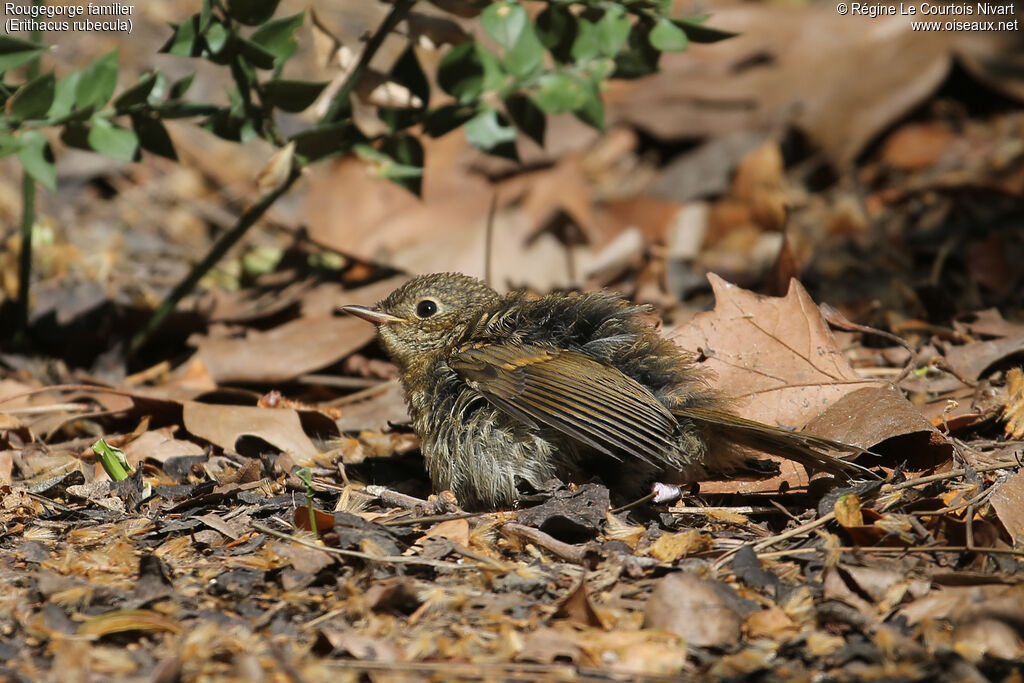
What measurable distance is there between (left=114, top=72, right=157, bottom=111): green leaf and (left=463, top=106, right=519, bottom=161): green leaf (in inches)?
62.7

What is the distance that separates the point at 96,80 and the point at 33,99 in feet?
1.01

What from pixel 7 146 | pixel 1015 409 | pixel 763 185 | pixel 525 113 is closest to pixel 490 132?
pixel 525 113

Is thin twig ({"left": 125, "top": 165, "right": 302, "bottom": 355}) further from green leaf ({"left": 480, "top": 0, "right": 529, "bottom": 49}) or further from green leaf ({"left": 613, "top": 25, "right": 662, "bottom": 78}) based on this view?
green leaf ({"left": 613, "top": 25, "right": 662, "bottom": 78})

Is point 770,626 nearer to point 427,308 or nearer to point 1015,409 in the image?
point 1015,409

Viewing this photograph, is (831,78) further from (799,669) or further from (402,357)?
(799,669)

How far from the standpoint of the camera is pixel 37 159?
185 inches

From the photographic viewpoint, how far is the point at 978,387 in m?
4.69

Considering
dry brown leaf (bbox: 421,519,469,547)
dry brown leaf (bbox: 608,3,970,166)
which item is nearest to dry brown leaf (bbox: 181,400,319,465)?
dry brown leaf (bbox: 421,519,469,547)

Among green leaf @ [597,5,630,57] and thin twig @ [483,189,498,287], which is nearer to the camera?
green leaf @ [597,5,630,57]

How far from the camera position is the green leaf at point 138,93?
4734mm

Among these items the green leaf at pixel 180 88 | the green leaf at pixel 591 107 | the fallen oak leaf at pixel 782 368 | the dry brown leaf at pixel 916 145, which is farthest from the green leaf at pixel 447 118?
the dry brown leaf at pixel 916 145

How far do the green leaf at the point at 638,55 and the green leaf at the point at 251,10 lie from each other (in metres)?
1.78

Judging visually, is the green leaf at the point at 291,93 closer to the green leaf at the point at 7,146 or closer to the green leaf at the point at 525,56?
the green leaf at the point at 525,56

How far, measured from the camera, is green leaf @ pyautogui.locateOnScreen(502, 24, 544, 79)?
512 cm
